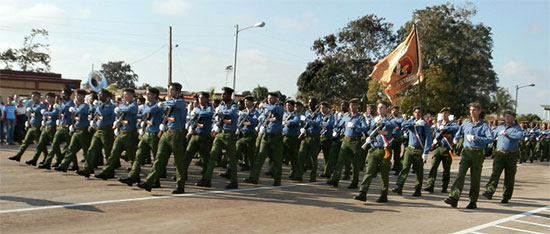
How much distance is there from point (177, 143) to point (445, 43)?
37933 mm

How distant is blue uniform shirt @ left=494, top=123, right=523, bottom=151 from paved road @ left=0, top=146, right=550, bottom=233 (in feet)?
3.99

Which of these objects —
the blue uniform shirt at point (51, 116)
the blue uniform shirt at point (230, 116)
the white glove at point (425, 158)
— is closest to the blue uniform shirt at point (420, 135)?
the white glove at point (425, 158)

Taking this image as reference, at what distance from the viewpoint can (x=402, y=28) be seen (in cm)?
4888

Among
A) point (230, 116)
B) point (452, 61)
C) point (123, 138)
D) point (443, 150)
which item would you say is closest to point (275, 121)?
point (230, 116)

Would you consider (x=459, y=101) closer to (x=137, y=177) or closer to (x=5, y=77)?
(x=5, y=77)

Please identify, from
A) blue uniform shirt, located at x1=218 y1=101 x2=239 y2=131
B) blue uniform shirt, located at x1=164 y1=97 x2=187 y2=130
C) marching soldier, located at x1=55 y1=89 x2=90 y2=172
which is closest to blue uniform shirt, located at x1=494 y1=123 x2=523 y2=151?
blue uniform shirt, located at x1=218 y1=101 x2=239 y2=131

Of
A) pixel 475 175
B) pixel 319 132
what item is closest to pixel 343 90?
pixel 319 132

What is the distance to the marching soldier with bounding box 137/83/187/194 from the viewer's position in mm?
9641

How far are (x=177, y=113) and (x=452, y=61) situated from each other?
3817cm

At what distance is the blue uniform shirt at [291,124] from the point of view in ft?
41.5

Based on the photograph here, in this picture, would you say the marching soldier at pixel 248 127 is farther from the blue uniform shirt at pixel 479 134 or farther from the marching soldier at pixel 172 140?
the blue uniform shirt at pixel 479 134

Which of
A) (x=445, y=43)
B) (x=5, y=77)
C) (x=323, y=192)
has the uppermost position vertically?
(x=445, y=43)

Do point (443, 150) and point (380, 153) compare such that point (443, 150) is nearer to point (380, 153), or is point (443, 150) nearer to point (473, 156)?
point (473, 156)

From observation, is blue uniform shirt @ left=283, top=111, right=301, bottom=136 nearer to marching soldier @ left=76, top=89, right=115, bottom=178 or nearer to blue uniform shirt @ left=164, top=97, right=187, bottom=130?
blue uniform shirt @ left=164, top=97, right=187, bottom=130
